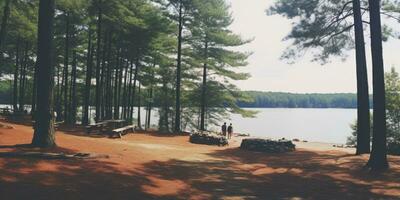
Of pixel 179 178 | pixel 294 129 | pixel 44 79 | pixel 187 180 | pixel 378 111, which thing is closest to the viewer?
pixel 187 180

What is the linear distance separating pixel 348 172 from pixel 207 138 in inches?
502

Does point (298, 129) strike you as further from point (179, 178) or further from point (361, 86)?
point (179, 178)

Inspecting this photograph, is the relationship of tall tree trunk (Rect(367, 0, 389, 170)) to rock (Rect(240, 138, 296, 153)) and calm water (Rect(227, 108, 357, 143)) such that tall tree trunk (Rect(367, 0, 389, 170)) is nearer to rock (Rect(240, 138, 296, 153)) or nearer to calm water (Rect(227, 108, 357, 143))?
rock (Rect(240, 138, 296, 153))

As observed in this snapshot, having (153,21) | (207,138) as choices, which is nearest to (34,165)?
(207,138)

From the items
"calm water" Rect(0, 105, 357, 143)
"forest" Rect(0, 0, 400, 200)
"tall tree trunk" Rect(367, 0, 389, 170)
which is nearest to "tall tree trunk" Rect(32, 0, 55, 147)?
"forest" Rect(0, 0, 400, 200)

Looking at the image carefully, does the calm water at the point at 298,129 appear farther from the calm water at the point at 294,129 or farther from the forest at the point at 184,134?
the forest at the point at 184,134

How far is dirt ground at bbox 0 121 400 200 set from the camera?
34.5 ft

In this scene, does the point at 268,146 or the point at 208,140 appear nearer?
the point at 268,146

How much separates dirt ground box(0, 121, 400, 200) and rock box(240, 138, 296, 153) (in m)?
4.59

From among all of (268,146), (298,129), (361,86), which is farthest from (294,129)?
(361,86)

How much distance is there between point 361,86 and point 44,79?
15219mm

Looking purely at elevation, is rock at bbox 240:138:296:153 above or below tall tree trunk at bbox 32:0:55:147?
below

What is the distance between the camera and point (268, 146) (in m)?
24.4

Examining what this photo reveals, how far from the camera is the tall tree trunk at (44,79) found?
1468 cm
